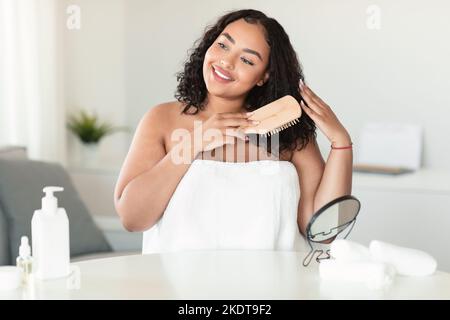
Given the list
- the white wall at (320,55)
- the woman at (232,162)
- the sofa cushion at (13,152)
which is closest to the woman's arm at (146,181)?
the woman at (232,162)

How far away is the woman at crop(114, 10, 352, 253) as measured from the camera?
5.02ft

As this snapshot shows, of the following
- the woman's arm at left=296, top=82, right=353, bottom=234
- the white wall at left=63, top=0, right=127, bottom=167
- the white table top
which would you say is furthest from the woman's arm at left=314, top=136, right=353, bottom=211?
the white wall at left=63, top=0, right=127, bottom=167

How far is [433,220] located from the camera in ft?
8.77

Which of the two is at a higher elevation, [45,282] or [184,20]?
[184,20]

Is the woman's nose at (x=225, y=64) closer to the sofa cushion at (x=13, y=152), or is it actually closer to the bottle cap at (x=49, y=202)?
the bottle cap at (x=49, y=202)

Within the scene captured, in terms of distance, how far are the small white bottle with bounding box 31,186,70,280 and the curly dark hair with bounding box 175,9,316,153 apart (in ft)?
1.61

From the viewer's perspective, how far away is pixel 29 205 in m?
2.44

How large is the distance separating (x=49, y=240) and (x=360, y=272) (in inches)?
19.1

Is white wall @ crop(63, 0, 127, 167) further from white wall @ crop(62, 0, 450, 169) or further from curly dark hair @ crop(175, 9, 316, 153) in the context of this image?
curly dark hair @ crop(175, 9, 316, 153)

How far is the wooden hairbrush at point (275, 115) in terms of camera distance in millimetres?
1532

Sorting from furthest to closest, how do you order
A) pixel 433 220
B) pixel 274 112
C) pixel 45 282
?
pixel 433 220
pixel 274 112
pixel 45 282

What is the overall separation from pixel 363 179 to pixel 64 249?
170 centimetres
